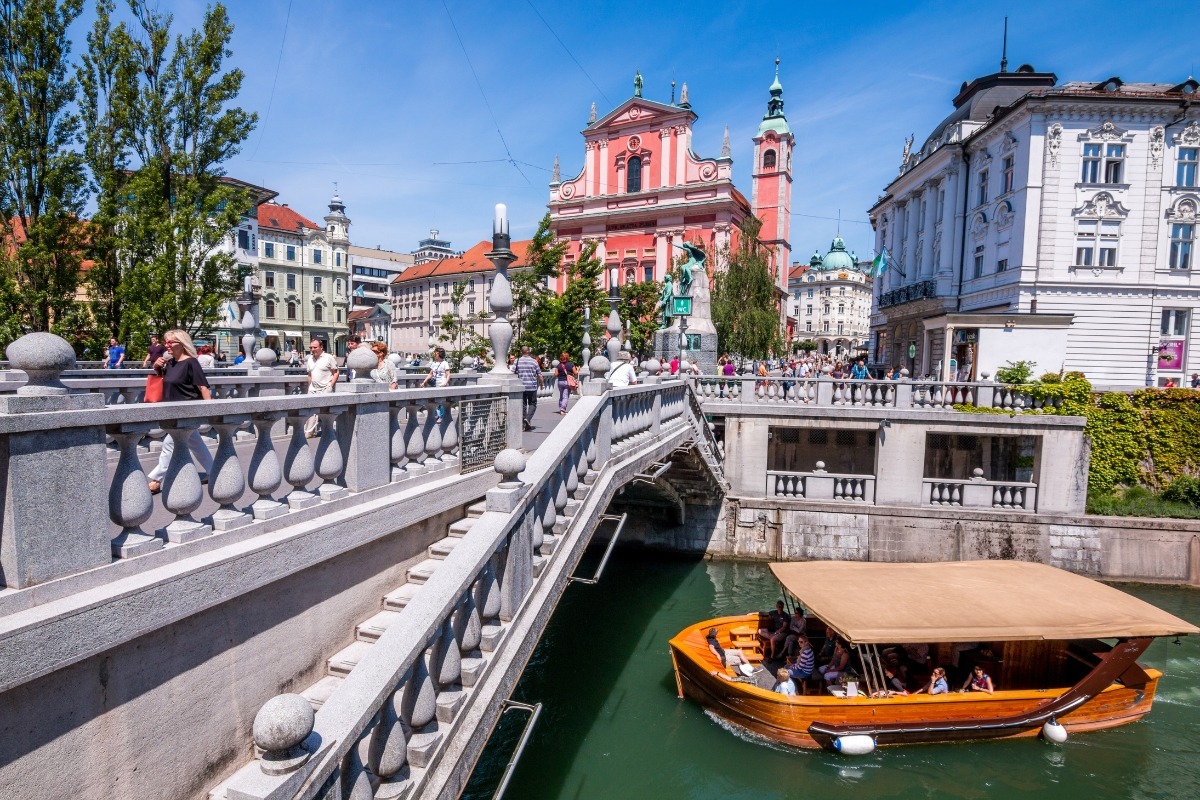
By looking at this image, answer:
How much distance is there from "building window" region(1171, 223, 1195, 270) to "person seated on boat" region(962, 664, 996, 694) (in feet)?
88.1

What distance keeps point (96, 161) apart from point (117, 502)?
14473 millimetres

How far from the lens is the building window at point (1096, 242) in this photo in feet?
87.8

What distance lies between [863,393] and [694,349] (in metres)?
4.93

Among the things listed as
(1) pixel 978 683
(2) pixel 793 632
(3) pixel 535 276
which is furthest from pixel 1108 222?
(2) pixel 793 632

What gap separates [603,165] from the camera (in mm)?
44719

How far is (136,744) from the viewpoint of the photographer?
3109 millimetres

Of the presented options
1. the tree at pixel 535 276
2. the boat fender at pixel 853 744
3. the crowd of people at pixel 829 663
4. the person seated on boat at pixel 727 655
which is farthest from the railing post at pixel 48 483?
the tree at pixel 535 276

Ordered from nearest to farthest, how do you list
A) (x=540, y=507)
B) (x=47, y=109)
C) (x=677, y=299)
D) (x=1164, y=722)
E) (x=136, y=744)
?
(x=136, y=744)
(x=540, y=507)
(x=1164, y=722)
(x=47, y=109)
(x=677, y=299)

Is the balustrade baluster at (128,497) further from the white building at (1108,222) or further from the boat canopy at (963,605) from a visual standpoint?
the white building at (1108,222)

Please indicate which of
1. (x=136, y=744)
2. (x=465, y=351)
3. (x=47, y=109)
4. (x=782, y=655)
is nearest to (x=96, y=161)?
(x=47, y=109)

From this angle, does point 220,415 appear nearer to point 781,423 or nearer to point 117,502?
point 117,502

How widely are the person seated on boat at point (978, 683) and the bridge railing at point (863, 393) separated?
8186 mm

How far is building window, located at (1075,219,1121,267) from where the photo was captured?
1054 inches

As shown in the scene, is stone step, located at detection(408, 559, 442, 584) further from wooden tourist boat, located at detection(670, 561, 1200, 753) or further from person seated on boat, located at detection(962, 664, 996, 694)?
person seated on boat, located at detection(962, 664, 996, 694)
